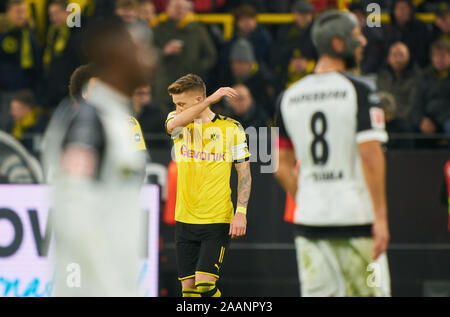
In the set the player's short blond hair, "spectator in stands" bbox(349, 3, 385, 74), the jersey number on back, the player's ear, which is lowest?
the jersey number on back

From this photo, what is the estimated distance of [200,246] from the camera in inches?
241

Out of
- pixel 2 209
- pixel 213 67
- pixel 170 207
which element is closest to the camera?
pixel 2 209

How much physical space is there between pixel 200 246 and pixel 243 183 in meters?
0.65

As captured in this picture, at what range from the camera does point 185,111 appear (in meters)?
5.48

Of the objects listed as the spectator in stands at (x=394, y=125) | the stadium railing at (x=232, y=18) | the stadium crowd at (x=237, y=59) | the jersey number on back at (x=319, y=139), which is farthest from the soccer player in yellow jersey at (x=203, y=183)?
the stadium railing at (x=232, y=18)

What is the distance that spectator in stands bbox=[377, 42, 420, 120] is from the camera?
35.4ft

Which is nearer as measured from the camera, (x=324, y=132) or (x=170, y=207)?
(x=324, y=132)

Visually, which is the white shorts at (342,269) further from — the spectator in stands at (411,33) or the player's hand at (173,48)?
the spectator in stands at (411,33)

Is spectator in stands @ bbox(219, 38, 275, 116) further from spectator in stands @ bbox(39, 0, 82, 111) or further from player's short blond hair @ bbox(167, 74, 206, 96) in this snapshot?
player's short blond hair @ bbox(167, 74, 206, 96)

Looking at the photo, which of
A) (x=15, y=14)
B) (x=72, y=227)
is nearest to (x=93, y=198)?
(x=72, y=227)

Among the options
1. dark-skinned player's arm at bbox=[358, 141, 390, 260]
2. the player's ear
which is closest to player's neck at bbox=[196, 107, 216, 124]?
the player's ear

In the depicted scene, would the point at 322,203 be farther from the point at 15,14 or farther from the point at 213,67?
the point at 15,14
